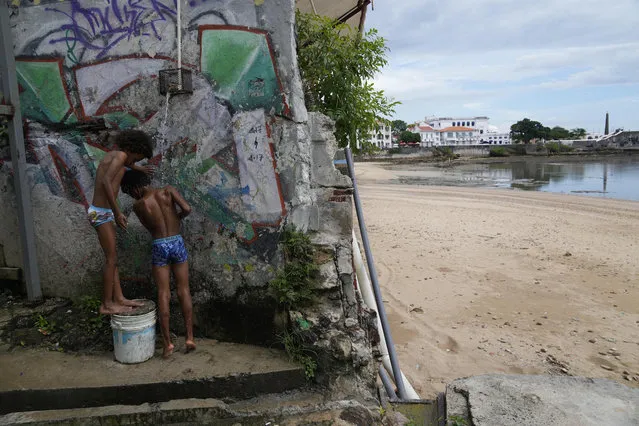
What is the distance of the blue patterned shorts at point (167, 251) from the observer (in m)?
3.35

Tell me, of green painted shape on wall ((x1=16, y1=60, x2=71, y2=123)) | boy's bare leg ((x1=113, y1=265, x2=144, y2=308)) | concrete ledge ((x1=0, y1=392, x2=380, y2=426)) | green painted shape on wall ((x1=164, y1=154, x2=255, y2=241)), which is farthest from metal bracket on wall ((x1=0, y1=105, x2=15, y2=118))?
concrete ledge ((x1=0, y1=392, x2=380, y2=426))

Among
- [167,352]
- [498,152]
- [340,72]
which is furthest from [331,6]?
[498,152]

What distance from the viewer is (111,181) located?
3.24 m

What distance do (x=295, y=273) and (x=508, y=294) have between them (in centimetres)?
523

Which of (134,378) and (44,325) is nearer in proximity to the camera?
(134,378)

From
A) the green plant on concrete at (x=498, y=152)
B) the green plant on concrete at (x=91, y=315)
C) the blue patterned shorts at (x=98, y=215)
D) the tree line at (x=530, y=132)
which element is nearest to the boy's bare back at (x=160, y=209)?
the blue patterned shorts at (x=98, y=215)

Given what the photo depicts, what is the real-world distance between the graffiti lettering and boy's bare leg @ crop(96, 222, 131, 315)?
1492 millimetres

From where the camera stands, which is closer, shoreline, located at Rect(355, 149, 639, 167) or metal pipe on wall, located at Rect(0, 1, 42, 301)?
metal pipe on wall, located at Rect(0, 1, 42, 301)

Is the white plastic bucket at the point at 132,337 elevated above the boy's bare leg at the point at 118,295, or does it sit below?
below

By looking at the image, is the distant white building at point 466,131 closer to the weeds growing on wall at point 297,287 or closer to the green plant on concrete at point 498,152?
the green plant on concrete at point 498,152

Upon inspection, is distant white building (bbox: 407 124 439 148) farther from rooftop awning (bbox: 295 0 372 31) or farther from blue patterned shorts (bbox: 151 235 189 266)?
blue patterned shorts (bbox: 151 235 189 266)

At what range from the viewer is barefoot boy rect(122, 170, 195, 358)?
11.0 feet

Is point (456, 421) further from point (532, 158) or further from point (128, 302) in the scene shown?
point (532, 158)

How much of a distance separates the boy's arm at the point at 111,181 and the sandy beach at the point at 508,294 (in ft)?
11.1
